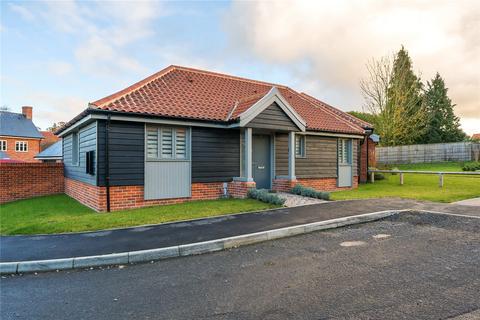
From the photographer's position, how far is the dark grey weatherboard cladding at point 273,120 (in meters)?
12.2

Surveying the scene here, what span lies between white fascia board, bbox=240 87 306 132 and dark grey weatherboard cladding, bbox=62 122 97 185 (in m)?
5.22

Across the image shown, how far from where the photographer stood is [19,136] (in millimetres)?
45375

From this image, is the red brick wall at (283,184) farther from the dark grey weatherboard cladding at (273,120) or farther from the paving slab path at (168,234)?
the paving slab path at (168,234)

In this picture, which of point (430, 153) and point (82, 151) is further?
point (430, 153)

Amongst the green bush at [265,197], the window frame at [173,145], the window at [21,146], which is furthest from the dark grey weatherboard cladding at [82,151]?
the window at [21,146]

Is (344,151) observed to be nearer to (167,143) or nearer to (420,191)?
(420,191)

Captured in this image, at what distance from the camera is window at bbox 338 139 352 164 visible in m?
16.5

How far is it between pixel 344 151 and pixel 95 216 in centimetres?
1250

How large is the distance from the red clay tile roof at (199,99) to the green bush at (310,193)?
3.24 meters

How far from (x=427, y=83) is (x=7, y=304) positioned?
51.3 metres

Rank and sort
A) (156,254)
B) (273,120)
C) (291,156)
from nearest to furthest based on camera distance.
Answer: (156,254)
(273,120)
(291,156)

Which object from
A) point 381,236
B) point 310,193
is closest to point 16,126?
point 310,193

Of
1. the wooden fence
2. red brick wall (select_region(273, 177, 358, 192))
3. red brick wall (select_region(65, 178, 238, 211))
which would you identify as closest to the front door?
red brick wall (select_region(273, 177, 358, 192))

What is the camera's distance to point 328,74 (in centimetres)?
2208
